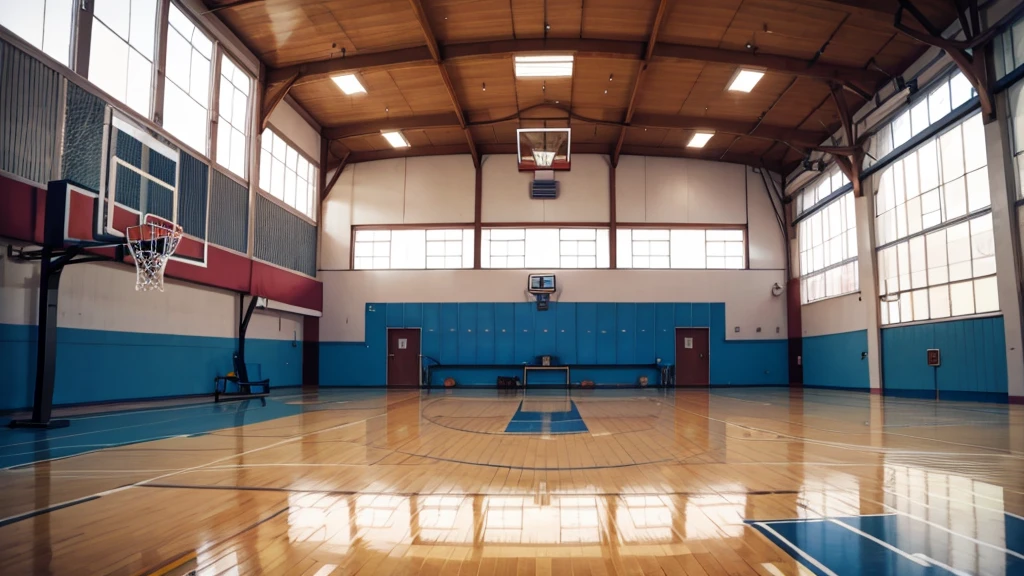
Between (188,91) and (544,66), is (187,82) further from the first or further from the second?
(544,66)

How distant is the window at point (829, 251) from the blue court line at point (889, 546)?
57.3 feet

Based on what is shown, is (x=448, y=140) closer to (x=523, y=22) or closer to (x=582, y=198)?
(x=582, y=198)

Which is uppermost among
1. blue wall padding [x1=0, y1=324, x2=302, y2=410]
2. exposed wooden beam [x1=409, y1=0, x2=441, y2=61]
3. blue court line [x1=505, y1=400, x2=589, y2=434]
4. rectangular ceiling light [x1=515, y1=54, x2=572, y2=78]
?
rectangular ceiling light [x1=515, y1=54, x2=572, y2=78]

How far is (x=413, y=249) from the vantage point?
2308 cm

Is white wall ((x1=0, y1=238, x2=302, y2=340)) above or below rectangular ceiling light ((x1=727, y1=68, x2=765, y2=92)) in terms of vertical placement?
below

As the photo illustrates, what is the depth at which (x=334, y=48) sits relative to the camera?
642 inches

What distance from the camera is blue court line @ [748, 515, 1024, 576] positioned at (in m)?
2.83

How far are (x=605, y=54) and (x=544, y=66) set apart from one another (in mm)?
1914

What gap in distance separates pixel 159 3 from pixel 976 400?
2060 cm

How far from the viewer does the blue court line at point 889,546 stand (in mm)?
2834

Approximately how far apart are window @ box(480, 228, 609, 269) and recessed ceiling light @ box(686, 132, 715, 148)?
4.57 metres

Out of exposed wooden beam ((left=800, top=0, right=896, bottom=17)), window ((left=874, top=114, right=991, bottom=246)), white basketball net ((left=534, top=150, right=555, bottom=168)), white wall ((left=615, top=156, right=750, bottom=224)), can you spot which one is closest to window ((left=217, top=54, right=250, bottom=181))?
white basketball net ((left=534, top=150, right=555, bottom=168))

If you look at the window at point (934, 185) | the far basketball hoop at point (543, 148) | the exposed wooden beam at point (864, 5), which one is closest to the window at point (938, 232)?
the window at point (934, 185)

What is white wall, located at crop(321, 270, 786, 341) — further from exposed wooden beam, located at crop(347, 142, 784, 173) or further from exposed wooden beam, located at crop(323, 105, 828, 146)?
exposed wooden beam, located at crop(323, 105, 828, 146)
